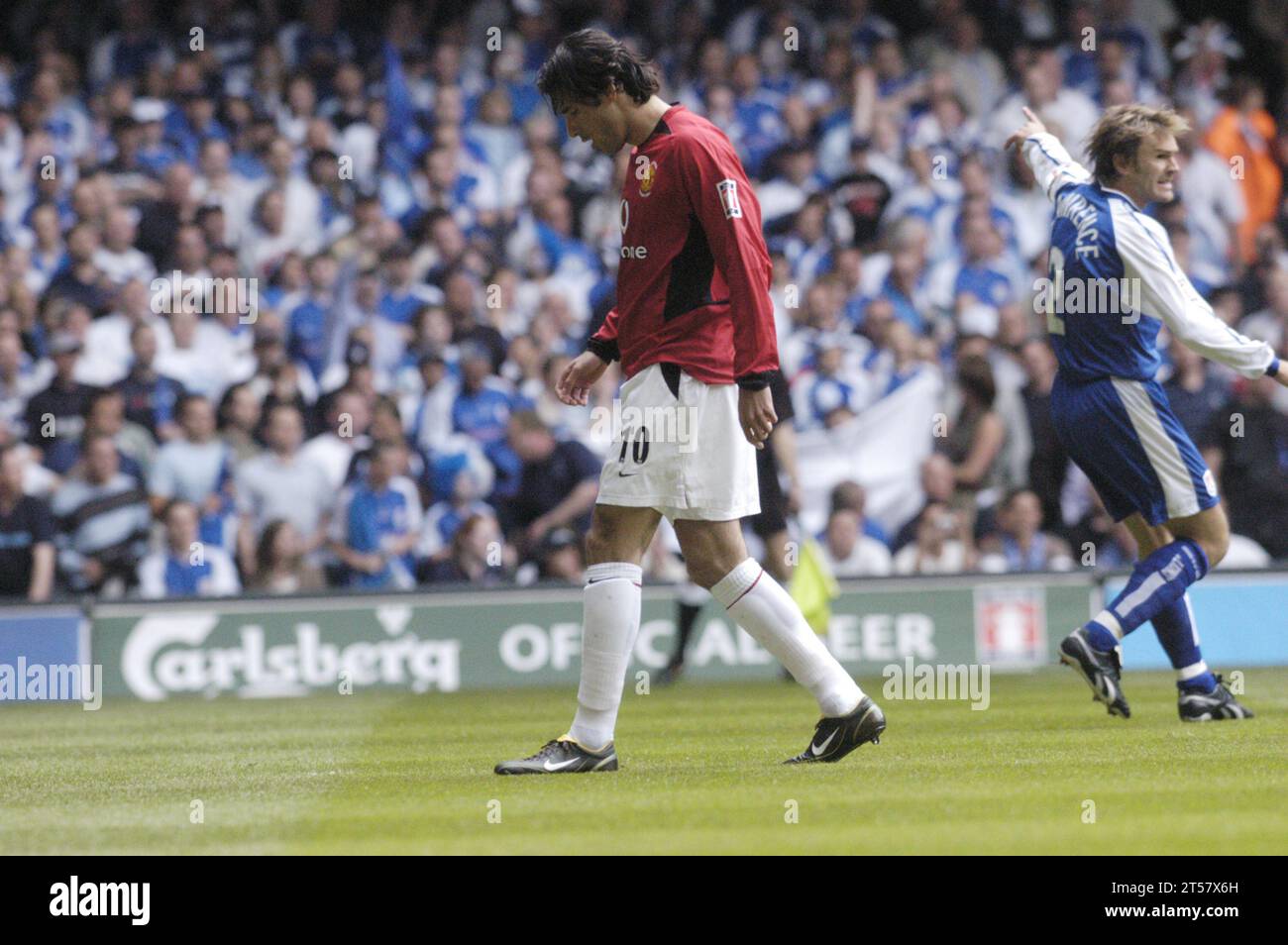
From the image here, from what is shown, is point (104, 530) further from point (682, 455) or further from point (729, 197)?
point (729, 197)

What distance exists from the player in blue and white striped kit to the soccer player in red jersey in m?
2.04

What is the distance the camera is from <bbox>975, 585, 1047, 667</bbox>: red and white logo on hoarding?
42.8 ft

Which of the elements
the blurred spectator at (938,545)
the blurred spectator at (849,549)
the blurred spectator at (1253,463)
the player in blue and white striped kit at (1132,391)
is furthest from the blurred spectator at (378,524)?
the player in blue and white striped kit at (1132,391)

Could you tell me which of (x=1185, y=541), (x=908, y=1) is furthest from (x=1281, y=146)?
(x=1185, y=541)

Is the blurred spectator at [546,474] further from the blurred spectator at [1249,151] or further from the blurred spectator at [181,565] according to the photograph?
the blurred spectator at [1249,151]

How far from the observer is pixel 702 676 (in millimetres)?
13148

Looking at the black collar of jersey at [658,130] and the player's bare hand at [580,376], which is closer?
the black collar of jersey at [658,130]

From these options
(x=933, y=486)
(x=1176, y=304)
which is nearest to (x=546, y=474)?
(x=933, y=486)

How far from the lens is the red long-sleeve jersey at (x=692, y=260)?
662 cm

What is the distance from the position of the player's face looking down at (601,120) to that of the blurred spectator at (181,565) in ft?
24.6

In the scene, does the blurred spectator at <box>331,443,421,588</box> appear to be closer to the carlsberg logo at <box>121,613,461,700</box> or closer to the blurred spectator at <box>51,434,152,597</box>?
the carlsberg logo at <box>121,613,461,700</box>

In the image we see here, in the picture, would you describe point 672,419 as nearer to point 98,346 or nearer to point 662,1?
point 98,346

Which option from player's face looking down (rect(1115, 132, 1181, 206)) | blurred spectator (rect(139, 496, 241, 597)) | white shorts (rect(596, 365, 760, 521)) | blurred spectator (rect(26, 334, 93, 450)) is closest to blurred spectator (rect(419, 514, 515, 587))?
blurred spectator (rect(139, 496, 241, 597))
